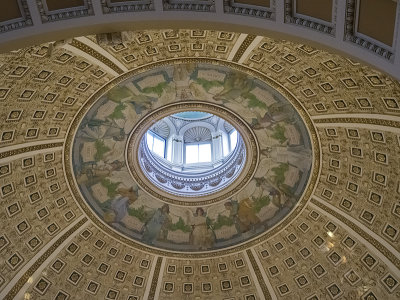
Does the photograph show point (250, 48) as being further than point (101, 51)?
Yes

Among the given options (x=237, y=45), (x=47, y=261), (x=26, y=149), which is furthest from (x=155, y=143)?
(x=237, y=45)

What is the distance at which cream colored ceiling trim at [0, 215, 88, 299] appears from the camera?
2027 centimetres

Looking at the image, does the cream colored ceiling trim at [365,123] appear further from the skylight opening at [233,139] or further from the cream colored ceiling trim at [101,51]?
the cream colored ceiling trim at [101,51]

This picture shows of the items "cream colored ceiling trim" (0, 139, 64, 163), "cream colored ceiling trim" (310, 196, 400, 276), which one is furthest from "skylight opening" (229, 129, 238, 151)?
"cream colored ceiling trim" (0, 139, 64, 163)

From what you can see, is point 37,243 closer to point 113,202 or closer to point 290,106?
point 113,202

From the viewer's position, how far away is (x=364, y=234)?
2048cm

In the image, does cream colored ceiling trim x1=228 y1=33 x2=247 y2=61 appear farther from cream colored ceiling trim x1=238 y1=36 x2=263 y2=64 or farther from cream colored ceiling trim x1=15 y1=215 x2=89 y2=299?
cream colored ceiling trim x1=15 y1=215 x2=89 y2=299

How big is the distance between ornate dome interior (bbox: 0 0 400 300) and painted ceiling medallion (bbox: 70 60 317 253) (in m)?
0.06

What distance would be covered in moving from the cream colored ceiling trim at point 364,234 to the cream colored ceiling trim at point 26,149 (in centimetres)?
1024

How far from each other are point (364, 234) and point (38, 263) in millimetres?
12833

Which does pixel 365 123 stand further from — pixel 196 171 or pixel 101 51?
pixel 196 171

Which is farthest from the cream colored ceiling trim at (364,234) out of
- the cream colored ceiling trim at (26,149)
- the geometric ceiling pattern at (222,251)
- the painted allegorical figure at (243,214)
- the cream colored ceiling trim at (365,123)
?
the cream colored ceiling trim at (26,149)

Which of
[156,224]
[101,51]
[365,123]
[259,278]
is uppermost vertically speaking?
[365,123]

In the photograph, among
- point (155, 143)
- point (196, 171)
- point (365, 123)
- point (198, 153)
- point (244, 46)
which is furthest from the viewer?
point (198, 153)
